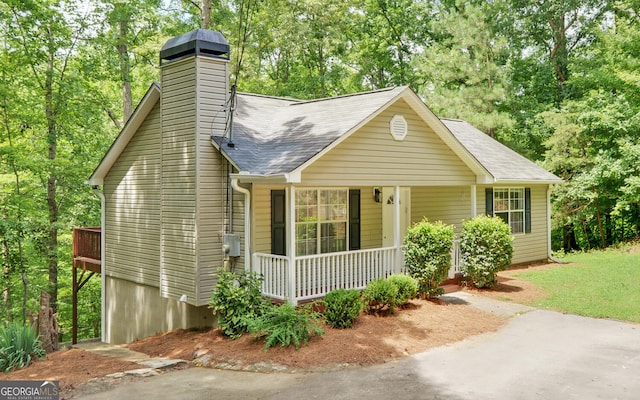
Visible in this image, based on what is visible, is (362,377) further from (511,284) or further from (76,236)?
(76,236)

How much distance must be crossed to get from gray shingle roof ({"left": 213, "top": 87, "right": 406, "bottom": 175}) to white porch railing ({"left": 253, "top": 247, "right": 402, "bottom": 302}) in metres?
1.91

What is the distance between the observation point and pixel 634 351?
29.1 feet

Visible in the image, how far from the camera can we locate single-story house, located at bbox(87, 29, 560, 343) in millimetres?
11242

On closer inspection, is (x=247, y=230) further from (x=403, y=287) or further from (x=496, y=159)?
(x=496, y=159)

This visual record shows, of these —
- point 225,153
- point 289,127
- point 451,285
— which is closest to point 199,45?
point 225,153

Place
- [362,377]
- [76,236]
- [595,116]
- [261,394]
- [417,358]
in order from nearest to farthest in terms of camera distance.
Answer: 1. [261,394]
2. [362,377]
3. [417,358]
4. [76,236]
5. [595,116]

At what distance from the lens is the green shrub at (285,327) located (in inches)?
359

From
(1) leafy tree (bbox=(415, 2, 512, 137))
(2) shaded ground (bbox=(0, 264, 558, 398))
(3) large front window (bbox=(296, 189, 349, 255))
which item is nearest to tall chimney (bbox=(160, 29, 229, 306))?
(2) shaded ground (bbox=(0, 264, 558, 398))

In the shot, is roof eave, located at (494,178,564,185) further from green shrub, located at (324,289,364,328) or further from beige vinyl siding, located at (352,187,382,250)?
green shrub, located at (324,289,364,328)

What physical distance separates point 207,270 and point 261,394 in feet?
14.8

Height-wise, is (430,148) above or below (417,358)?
above

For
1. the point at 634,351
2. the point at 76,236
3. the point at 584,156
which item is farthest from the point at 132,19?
the point at 634,351

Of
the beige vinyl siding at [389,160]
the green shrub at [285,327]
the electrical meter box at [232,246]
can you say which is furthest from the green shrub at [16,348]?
the beige vinyl siding at [389,160]

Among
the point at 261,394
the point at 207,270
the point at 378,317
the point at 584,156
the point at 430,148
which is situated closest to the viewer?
the point at 261,394
